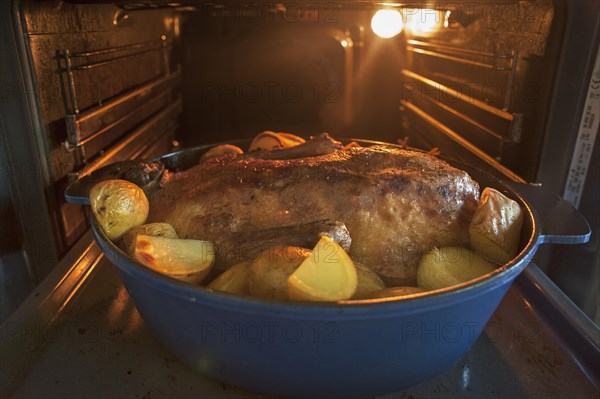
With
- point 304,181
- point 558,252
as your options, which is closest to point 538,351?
point 558,252

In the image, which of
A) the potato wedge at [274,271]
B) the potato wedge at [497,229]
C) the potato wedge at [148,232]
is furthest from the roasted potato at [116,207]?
the potato wedge at [497,229]

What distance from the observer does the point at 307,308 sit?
67 cm

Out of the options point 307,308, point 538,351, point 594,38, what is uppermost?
point 594,38

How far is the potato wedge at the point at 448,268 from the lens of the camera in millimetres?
886

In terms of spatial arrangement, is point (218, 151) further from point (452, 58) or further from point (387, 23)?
point (387, 23)

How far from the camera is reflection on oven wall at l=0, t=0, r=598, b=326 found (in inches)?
49.1

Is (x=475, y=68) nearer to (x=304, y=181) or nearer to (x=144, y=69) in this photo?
(x=304, y=181)

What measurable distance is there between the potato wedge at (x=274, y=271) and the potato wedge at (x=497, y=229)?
364mm

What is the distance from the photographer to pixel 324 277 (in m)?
0.76

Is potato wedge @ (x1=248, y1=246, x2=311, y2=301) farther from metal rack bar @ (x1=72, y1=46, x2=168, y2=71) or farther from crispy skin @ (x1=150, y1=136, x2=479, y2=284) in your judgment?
metal rack bar @ (x1=72, y1=46, x2=168, y2=71)

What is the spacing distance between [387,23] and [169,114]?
3.45ft

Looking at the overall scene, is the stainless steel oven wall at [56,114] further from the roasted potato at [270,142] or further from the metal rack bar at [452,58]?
the metal rack bar at [452,58]

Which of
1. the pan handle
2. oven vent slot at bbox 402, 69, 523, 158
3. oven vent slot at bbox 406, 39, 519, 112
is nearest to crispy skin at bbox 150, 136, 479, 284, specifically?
the pan handle

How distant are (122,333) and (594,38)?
1286mm
